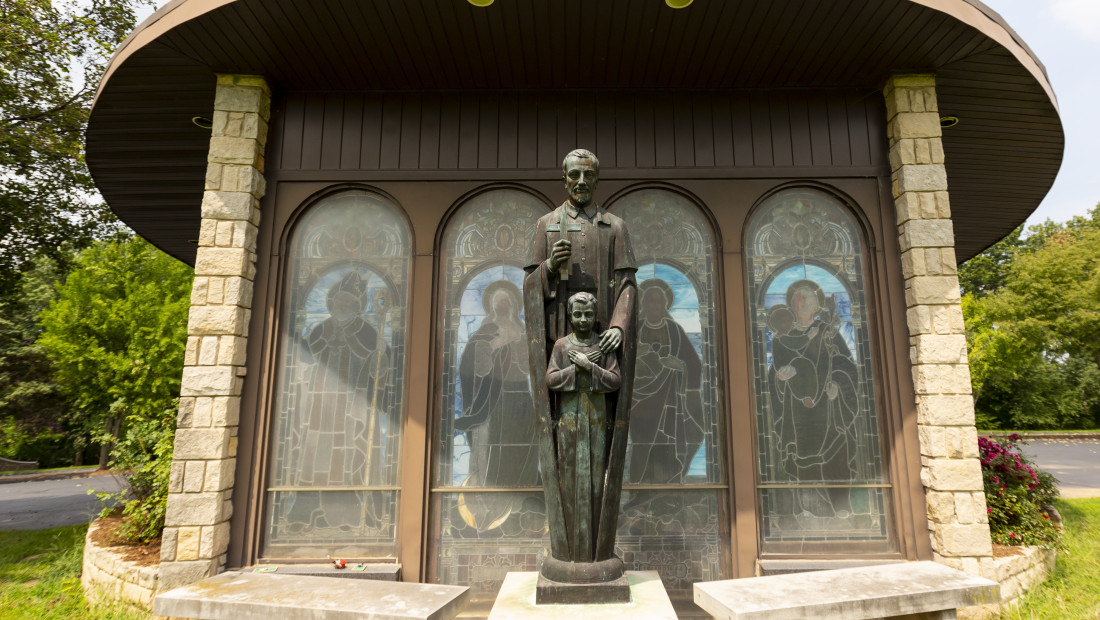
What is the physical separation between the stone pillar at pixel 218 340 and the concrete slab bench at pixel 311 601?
923 millimetres

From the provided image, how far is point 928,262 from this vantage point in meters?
4.23

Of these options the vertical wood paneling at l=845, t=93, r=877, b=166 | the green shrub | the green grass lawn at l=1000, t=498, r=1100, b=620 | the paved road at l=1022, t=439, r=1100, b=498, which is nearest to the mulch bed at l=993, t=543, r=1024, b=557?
the green grass lawn at l=1000, t=498, r=1100, b=620

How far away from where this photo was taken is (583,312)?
286 cm

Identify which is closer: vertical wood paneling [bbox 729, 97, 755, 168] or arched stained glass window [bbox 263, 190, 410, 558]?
arched stained glass window [bbox 263, 190, 410, 558]

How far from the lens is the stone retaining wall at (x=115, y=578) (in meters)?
3.91

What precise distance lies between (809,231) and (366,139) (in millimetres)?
3901

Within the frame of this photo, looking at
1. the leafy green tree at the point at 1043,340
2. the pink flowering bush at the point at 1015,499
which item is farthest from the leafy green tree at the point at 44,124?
the leafy green tree at the point at 1043,340

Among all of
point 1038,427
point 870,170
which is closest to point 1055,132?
point 870,170

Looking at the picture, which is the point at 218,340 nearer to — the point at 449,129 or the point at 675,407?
the point at 449,129

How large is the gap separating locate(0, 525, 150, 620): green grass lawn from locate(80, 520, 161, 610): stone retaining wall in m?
0.08

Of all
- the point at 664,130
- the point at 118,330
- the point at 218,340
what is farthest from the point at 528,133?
the point at 118,330

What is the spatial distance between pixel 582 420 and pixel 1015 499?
13.6 ft

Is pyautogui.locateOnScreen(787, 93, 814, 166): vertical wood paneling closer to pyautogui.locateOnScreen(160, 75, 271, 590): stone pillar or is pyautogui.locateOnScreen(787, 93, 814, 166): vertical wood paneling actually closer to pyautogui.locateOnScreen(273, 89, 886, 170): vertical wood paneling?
pyautogui.locateOnScreen(273, 89, 886, 170): vertical wood paneling

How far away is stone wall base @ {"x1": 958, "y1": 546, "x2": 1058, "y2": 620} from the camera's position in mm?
3736
